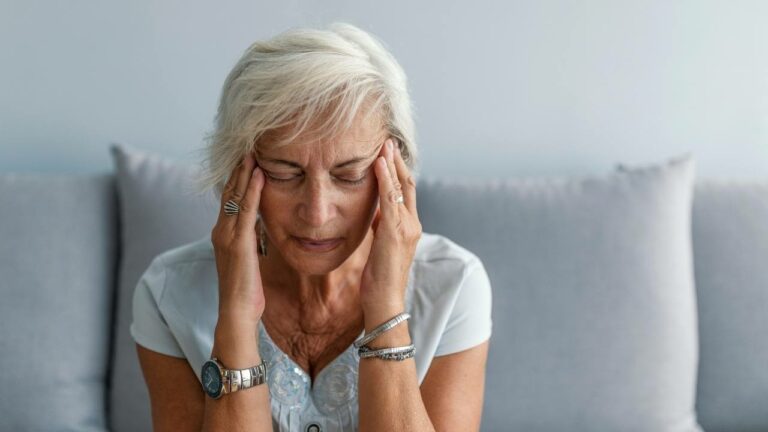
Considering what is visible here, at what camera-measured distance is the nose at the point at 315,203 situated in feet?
4.83

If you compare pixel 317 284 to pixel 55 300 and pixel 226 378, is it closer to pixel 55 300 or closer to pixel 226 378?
pixel 226 378

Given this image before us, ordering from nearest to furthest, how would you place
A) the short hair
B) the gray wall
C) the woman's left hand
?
the short hair → the woman's left hand → the gray wall

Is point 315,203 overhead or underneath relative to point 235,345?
overhead

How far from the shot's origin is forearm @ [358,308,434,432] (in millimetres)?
1515

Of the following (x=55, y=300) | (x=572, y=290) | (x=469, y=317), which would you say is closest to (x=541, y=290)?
(x=572, y=290)

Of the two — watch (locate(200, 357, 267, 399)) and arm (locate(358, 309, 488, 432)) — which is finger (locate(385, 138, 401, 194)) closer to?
arm (locate(358, 309, 488, 432))

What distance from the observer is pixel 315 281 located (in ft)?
5.66

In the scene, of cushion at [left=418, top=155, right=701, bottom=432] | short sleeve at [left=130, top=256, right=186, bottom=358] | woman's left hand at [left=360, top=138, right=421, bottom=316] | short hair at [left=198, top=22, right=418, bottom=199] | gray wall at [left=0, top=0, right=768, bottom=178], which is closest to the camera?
short hair at [left=198, top=22, right=418, bottom=199]

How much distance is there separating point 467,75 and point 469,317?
83 cm

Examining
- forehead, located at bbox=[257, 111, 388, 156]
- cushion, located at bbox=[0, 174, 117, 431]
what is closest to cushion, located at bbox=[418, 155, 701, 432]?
forehead, located at bbox=[257, 111, 388, 156]

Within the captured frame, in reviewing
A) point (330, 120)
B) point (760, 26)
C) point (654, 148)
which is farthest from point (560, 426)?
point (760, 26)

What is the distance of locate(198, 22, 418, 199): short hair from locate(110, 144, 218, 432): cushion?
21.1 inches

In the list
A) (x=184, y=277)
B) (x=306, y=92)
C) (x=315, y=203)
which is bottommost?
(x=184, y=277)

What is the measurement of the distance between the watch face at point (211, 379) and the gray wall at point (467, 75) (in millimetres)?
893
